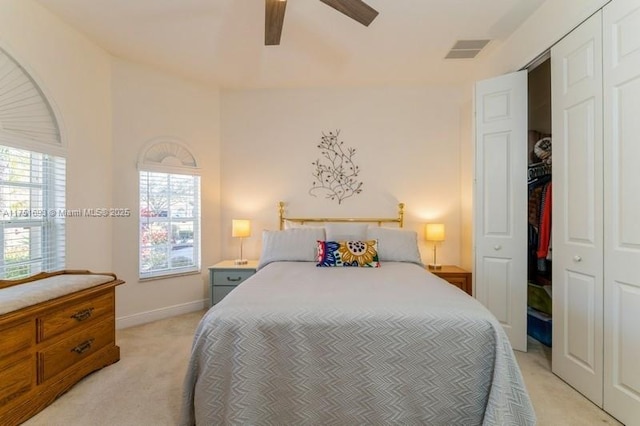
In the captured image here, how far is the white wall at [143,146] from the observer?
3.21 meters

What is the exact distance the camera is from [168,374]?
2271 mm

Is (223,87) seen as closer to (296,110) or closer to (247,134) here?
(247,134)

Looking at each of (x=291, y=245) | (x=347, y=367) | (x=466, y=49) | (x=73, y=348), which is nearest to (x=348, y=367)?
(x=347, y=367)

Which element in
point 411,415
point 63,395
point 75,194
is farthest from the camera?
point 75,194

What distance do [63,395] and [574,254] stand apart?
3.56 metres

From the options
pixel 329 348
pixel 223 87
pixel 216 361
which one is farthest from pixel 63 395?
pixel 223 87

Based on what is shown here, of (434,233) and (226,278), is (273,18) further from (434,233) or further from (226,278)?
(434,233)

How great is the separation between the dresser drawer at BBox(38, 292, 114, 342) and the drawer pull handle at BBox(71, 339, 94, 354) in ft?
0.44

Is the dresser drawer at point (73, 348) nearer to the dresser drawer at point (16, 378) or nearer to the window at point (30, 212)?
the dresser drawer at point (16, 378)

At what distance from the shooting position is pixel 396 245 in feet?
10.2

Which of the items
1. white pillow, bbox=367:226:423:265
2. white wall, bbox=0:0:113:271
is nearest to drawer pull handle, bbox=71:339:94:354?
white wall, bbox=0:0:113:271

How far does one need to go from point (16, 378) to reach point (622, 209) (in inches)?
142

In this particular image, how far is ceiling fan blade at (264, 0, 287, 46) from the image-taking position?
6.32 ft

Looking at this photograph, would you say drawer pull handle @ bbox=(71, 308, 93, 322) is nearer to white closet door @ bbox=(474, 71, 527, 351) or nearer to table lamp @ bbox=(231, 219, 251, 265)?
table lamp @ bbox=(231, 219, 251, 265)
